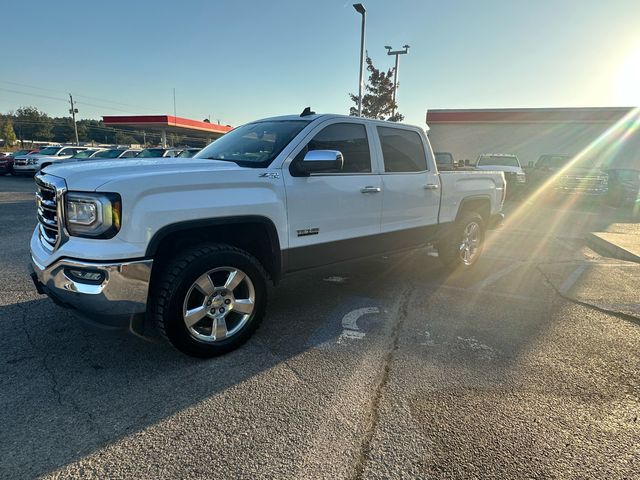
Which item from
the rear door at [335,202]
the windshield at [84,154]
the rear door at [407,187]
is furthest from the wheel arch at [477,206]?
the windshield at [84,154]

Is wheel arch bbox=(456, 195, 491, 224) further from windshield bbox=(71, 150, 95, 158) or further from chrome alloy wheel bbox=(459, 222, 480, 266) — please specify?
windshield bbox=(71, 150, 95, 158)

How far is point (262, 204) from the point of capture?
11.1 ft

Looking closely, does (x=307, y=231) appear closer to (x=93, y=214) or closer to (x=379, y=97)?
(x=93, y=214)

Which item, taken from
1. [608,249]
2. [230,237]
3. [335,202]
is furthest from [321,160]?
[608,249]

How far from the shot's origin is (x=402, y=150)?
4930 mm

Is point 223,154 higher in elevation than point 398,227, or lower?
higher

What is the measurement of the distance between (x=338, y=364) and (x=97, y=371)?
182 cm

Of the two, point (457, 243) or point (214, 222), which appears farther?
point (457, 243)

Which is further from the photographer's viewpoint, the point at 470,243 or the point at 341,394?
the point at 470,243

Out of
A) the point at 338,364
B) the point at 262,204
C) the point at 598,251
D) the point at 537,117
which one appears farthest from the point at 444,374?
the point at 537,117

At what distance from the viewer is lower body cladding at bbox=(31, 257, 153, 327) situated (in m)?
2.70

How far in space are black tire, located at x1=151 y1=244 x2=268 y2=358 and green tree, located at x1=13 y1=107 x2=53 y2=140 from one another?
107355 mm

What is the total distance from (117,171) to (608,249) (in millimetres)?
8656

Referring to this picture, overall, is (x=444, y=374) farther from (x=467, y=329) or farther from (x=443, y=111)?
(x=443, y=111)
